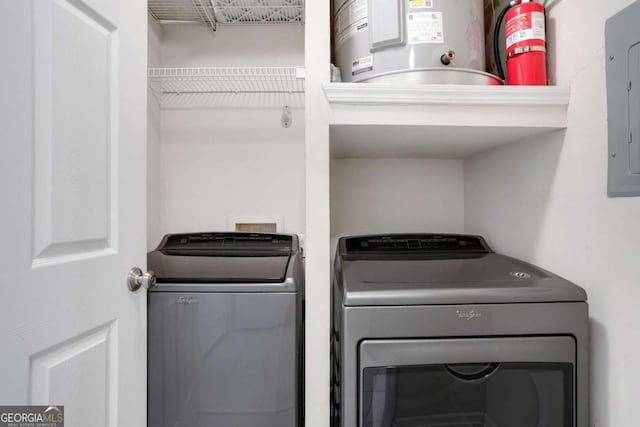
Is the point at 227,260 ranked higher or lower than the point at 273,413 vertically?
higher

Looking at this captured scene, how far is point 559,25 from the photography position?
864mm

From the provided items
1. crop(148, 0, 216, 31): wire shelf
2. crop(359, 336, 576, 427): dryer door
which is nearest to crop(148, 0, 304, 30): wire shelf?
crop(148, 0, 216, 31): wire shelf

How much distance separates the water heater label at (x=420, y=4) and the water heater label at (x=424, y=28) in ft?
0.06

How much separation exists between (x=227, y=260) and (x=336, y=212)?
1.83 feet

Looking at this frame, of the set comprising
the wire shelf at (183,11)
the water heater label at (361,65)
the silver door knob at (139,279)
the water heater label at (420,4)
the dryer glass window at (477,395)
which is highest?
the wire shelf at (183,11)

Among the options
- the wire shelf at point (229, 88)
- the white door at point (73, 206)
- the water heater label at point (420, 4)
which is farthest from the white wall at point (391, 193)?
the white door at point (73, 206)

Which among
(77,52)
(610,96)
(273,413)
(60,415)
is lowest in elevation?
(273,413)

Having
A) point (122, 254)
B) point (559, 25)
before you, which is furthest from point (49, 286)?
point (559, 25)

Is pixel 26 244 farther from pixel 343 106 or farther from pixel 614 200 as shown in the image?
pixel 614 200

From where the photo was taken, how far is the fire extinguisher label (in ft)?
2.77

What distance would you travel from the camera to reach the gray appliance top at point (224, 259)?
995 millimetres

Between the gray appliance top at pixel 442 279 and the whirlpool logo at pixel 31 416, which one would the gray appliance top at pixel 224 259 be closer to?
the gray appliance top at pixel 442 279

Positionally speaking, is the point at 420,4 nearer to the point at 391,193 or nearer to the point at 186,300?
the point at 391,193

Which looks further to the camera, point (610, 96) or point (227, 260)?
point (227, 260)
